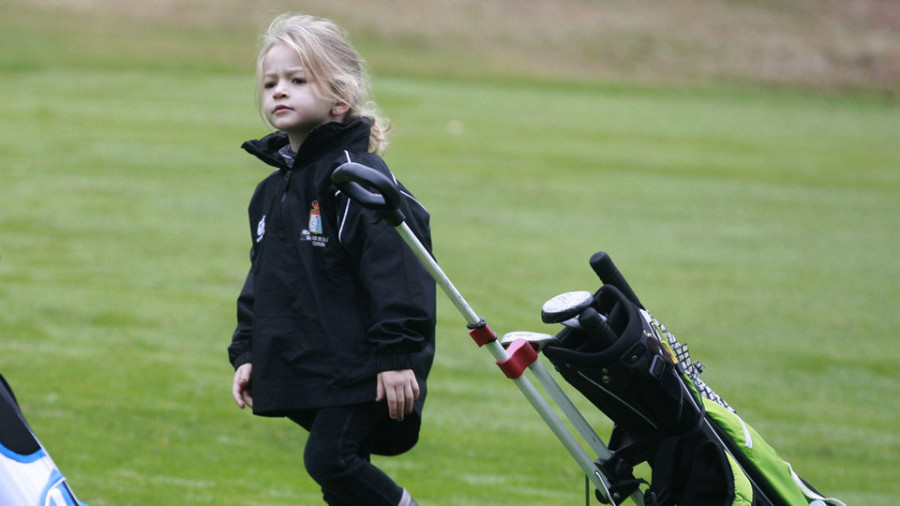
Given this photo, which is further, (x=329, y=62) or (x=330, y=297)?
(x=329, y=62)

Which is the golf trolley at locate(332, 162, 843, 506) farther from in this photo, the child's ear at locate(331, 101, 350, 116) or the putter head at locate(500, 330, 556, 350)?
the child's ear at locate(331, 101, 350, 116)

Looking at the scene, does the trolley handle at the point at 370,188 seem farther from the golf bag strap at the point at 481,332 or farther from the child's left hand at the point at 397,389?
the child's left hand at the point at 397,389

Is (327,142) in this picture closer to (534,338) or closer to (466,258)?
(534,338)

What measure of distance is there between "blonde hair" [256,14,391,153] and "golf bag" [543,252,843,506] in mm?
781

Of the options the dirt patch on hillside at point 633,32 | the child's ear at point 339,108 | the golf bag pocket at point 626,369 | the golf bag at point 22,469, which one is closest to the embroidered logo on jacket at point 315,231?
the child's ear at point 339,108

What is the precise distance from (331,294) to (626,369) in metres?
0.78

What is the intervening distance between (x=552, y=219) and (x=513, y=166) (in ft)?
11.0

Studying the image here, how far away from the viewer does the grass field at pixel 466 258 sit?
5.43 meters

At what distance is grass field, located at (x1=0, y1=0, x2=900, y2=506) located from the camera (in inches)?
214

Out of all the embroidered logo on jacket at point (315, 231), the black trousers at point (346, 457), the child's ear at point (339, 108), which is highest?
the child's ear at point (339, 108)

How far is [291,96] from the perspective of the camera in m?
3.40

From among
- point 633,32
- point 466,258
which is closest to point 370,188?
point 466,258

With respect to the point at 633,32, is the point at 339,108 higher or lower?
higher

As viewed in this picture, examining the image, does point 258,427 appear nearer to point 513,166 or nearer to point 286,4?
point 513,166
